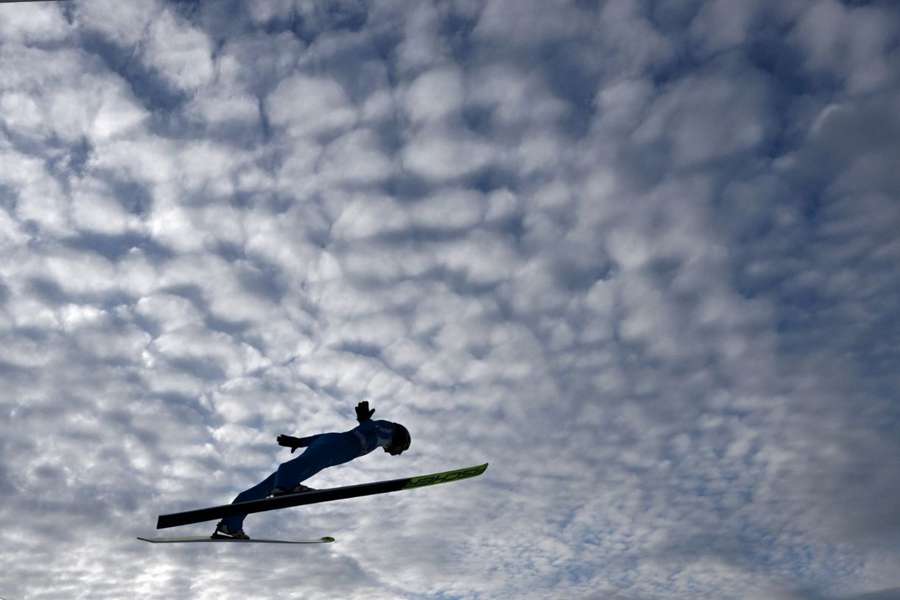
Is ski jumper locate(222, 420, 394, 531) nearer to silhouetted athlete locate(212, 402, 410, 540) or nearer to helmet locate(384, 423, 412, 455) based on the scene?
silhouetted athlete locate(212, 402, 410, 540)

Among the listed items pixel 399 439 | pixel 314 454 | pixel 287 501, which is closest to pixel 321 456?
pixel 314 454

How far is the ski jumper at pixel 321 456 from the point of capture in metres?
12.4

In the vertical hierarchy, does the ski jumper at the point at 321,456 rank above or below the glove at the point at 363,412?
below

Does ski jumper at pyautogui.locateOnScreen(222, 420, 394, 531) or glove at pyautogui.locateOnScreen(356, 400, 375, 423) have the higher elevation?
glove at pyautogui.locateOnScreen(356, 400, 375, 423)

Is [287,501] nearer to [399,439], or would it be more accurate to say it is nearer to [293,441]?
[293,441]

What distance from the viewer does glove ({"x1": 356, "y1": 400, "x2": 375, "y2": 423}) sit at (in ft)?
43.4

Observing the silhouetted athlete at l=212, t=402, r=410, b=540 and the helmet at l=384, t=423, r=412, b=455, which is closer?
the silhouetted athlete at l=212, t=402, r=410, b=540

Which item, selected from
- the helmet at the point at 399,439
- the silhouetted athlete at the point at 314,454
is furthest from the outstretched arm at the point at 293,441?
the helmet at the point at 399,439

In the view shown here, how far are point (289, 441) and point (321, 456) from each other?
710mm

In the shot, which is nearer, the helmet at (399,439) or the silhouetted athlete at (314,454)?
the silhouetted athlete at (314,454)

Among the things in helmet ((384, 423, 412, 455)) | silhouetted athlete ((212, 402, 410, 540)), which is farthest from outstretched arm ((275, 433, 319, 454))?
helmet ((384, 423, 412, 455))

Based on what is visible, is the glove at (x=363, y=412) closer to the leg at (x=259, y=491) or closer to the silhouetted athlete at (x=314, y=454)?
the silhouetted athlete at (x=314, y=454)

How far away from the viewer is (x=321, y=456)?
40.7 feet

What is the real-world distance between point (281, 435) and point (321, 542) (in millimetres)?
5493
